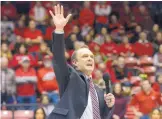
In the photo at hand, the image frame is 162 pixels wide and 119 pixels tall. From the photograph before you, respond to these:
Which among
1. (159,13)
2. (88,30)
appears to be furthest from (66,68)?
(159,13)

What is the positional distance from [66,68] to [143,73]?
8.81 meters

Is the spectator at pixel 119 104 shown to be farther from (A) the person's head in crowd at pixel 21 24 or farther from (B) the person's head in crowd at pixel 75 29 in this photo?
(A) the person's head in crowd at pixel 21 24

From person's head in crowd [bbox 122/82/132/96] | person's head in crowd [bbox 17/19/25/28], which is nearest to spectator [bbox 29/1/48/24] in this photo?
person's head in crowd [bbox 17/19/25/28]

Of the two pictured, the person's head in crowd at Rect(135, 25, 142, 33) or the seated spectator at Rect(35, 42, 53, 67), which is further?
the person's head in crowd at Rect(135, 25, 142, 33)

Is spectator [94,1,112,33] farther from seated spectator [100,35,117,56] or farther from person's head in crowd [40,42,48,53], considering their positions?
person's head in crowd [40,42,48,53]

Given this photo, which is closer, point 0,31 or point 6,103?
point 6,103

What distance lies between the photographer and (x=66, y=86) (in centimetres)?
501

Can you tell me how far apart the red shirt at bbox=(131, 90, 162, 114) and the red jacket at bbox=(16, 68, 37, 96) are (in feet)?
7.13

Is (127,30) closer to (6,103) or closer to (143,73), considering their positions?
(143,73)

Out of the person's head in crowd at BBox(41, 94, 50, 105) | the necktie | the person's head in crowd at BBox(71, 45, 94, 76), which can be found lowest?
the person's head in crowd at BBox(41, 94, 50, 105)

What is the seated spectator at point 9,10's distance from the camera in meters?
16.0

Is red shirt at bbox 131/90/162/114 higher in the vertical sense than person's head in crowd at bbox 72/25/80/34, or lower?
lower

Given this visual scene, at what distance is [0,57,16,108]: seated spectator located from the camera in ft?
40.4

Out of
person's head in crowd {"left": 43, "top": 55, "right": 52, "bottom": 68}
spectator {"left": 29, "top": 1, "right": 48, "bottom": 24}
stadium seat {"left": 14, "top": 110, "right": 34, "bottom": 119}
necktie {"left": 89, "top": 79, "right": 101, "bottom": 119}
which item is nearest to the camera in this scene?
necktie {"left": 89, "top": 79, "right": 101, "bottom": 119}
